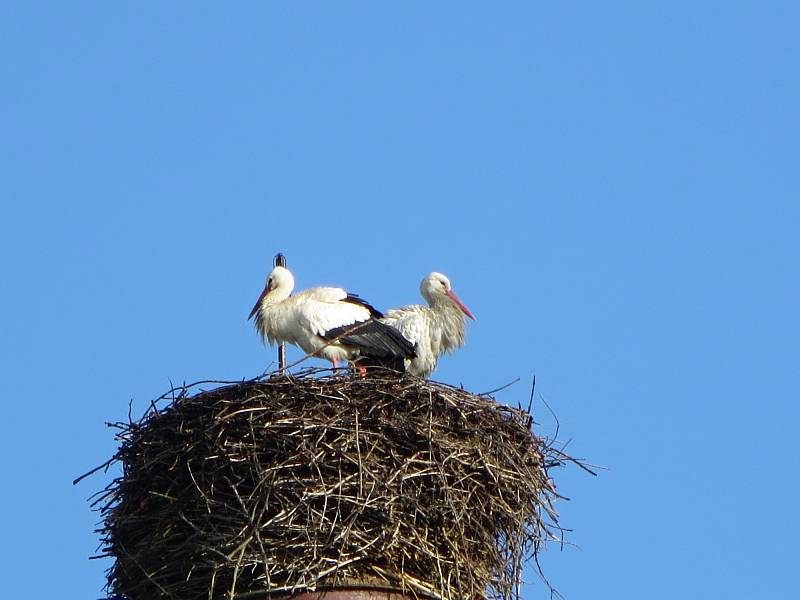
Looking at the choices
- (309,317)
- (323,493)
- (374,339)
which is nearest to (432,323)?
(374,339)

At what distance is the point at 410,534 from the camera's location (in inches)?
340

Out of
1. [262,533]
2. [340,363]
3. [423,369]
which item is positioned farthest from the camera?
[423,369]

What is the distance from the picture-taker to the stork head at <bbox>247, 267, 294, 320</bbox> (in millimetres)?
12812

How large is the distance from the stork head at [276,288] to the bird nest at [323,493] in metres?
3.39

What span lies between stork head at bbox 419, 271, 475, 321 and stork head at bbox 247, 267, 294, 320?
4.85 ft

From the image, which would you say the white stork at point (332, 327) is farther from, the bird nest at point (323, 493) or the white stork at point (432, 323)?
the bird nest at point (323, 493)

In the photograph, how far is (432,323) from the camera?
13703 millimetres

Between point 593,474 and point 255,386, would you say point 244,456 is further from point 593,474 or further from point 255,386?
point 593,474

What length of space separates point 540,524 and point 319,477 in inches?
60.0

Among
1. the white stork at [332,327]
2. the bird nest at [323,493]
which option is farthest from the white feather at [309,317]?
the bird nest at [323,493]

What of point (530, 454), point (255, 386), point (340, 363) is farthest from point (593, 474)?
point (340, 363)

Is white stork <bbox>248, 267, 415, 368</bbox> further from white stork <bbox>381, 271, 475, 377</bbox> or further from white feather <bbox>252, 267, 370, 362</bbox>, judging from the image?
white stork <bbox>381, 271, 475, 377</bbox>

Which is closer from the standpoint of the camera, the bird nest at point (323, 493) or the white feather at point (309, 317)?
the bird nest at point (323, 493)

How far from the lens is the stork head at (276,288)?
42.0ft
